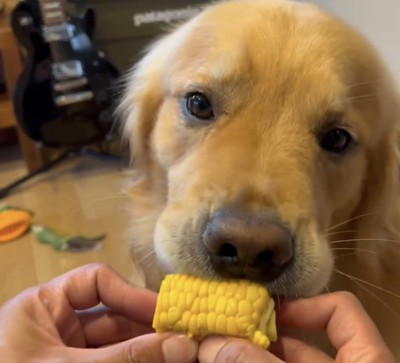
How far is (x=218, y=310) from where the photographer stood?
1.09 meters

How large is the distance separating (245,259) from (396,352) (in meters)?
0.79

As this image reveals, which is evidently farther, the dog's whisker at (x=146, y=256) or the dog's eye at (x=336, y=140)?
the dog's whisker at (x=146, y=256)

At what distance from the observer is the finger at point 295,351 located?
117cm

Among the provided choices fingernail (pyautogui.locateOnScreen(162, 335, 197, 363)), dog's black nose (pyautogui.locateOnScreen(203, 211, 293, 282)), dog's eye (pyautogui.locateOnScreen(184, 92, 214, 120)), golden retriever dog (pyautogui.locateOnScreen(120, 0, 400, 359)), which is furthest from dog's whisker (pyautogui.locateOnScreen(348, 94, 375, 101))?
fingernail (pyautogui.locateOnScreen(162, 335, 197, 363))

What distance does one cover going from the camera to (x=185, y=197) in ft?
4.06

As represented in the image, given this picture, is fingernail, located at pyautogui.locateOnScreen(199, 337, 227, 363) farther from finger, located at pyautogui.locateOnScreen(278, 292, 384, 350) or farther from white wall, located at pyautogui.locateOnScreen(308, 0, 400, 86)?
white wall, located at pyautogui.locateOnScreen(308, 0, 400, 86)

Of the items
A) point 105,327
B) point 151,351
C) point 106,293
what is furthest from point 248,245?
point 105,327

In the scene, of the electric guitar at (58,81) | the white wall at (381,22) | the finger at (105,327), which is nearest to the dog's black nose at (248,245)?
the finger at (105,327)

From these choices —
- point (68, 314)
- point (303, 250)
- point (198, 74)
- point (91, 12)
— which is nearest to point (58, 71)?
point (91, 12)

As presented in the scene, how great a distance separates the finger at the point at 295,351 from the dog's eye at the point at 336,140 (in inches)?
17.4

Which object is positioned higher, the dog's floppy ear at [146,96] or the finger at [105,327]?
the dog's floppy ear at [146,96]

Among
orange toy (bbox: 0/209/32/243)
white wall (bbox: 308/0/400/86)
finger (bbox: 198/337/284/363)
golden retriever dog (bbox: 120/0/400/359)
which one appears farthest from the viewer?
orange toy (bbox: 0/209/32/243)

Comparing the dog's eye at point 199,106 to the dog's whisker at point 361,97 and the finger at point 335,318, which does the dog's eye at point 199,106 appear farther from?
the finger at point 335,318

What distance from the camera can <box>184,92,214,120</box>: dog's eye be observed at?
143cm
